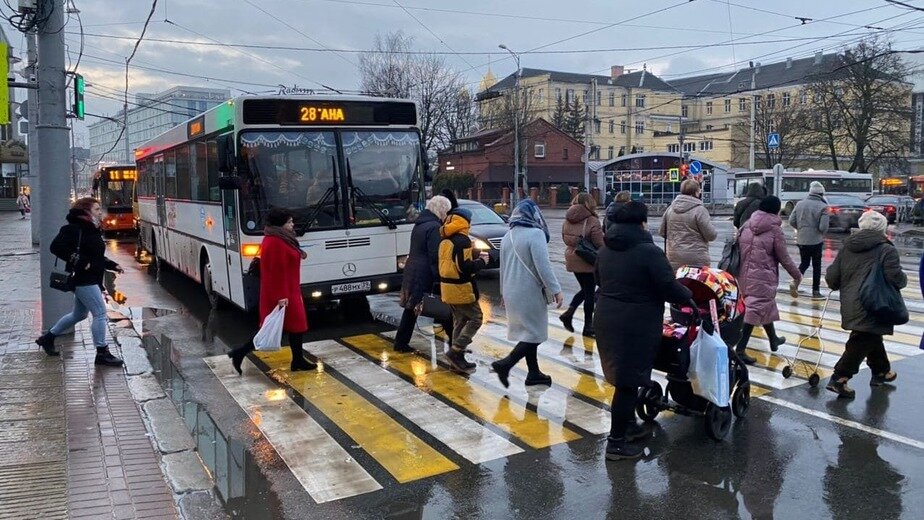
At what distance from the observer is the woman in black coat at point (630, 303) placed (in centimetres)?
528

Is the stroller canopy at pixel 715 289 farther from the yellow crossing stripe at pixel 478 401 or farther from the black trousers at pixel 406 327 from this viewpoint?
the black trousers at pixel 406 327

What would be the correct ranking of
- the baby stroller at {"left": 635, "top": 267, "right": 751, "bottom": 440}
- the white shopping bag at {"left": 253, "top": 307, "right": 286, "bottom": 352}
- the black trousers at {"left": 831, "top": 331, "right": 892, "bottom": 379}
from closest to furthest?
1. the baby stroller at {"left": 635, "top": 267, "right": 751, "bottom": 440}
2. the black trousers at {"left": 831, "top": 331, "right": 892, "bottom": 379}
3. the white shopping bag at {"left": 253, "top": 307, "right": 286, "bottom": 352}

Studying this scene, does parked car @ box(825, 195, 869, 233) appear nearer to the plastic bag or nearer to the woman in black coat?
the plastic bag

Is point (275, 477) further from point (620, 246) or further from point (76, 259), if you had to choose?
point (76, 259)

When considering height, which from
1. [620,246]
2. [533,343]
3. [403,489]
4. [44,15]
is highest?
[44,15]

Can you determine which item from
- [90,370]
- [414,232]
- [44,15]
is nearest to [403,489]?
[414,232]

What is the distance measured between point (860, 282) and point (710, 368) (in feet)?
7.35

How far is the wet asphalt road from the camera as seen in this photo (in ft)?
15.7

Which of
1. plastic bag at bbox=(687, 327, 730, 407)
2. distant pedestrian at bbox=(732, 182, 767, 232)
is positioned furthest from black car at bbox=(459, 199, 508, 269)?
plastic bag at bbox=(687, 327, 730, 407)

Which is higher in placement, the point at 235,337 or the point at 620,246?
the point at 620,246

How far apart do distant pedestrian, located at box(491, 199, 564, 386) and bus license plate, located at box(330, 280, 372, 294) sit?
3.79 meters

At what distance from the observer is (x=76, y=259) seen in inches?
311

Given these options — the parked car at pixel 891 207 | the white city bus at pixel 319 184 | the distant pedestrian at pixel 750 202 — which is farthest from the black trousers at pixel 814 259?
the parked car at pixel 891 207

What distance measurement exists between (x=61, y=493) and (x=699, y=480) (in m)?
4.20
